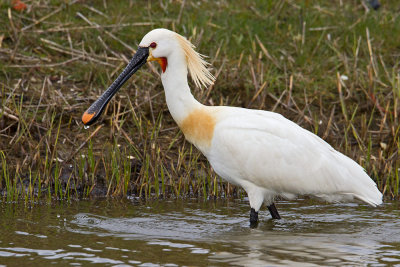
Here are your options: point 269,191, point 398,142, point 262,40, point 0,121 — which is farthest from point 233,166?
point 262,40

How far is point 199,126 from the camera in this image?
21.8 ft

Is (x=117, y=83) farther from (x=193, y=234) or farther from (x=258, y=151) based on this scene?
(x=193, y=234)

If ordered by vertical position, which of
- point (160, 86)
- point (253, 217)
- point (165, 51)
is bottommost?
point (253, 217)

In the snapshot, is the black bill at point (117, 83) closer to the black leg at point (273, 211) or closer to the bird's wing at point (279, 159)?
the bird's wing at point (279, 159)

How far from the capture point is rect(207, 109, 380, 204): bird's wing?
21.4 ft

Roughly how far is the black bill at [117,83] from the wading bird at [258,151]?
0.37 ft

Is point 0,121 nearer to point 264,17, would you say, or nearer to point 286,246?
point 286,246

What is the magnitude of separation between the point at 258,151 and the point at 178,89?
2.65 ft

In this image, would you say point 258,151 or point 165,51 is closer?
point 258,151

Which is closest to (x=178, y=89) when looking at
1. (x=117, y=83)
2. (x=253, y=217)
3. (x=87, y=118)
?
(x=117, y=83)

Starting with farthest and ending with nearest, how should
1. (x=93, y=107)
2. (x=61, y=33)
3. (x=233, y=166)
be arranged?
(x=61, y=33) → (x=93, y=107) → (x=233, y=166)

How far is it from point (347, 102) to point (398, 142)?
145 centimetres

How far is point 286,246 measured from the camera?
19.3 ft

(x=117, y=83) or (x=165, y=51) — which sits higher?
(x=165, y=51)
